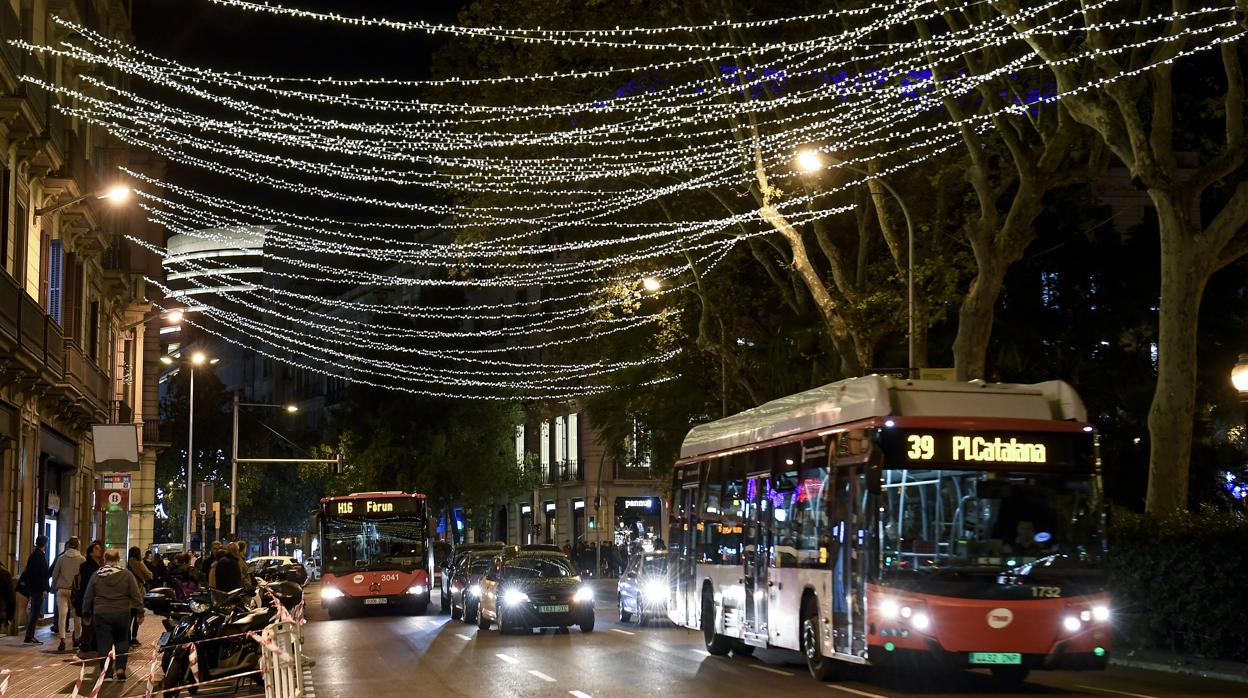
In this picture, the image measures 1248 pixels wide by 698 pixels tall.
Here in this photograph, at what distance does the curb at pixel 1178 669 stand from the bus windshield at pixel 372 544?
21.3 metres

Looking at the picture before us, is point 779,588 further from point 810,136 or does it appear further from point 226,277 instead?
point 226,277

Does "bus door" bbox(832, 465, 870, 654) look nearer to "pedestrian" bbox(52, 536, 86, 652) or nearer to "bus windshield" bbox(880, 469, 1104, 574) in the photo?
"bus windshield" bbox(880, 469, 1104, 574)

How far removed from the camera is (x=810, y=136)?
3123 centimetres

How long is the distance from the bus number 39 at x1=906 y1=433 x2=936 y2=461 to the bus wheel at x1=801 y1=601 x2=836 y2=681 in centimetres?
249

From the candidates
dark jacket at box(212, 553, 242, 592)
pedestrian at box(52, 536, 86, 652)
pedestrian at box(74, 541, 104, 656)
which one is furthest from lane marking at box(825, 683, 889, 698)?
pedestrian at box(52, 536, 86, 652)

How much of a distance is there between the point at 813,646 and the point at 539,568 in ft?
37.5

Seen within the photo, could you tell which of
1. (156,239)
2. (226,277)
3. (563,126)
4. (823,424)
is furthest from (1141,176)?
(226,277)

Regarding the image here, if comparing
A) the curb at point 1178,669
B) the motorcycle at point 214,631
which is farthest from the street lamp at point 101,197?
the curb at point 1178,669

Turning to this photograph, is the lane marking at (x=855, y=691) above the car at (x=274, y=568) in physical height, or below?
below

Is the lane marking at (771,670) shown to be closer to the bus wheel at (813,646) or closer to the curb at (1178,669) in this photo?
the bus wheel at (813,646)

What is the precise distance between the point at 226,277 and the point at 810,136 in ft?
286

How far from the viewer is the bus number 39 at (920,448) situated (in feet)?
54.3

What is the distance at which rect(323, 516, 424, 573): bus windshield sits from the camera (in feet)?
127

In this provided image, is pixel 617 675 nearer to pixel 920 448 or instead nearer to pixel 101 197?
pixel 920 448
